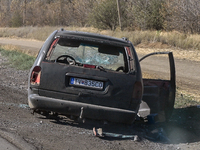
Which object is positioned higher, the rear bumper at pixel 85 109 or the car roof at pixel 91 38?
the car roof at pixel 91 38

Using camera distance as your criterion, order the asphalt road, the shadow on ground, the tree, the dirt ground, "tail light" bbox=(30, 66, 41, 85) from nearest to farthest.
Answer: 1. the dirt ground
2. "tail light" bbox=(30, 66, 41, 85)
3. the shadow on ground
4. the asphalt road
5. the tree

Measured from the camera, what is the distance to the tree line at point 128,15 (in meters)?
24.3

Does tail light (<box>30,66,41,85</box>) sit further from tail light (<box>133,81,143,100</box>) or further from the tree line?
the tree line

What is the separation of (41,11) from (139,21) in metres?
36.9

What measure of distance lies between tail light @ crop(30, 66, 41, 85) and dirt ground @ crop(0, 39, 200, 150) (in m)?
0.73

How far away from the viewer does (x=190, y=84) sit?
11.1 meters

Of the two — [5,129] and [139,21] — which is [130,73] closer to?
[5,129]

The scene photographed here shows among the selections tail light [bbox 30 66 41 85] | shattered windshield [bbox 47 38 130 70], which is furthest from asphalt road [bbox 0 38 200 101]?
tail light [bbox 30 66 41 85]

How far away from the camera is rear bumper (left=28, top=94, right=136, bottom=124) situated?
16.3 ft

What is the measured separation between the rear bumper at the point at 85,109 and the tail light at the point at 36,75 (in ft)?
0.69

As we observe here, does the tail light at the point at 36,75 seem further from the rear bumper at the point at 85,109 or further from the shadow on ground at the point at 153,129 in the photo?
the shadow on ground at the point at 153,129

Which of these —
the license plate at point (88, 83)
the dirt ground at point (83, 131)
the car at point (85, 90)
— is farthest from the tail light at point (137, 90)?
the dirt ground at point (83, 131)

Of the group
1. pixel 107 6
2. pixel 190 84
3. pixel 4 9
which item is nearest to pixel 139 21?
pixel 107 6

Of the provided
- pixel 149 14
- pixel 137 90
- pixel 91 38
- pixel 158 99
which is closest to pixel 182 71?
pixel 158 99
